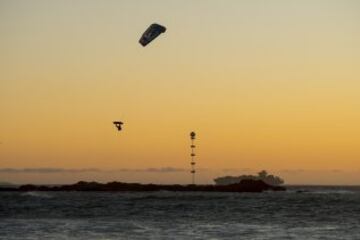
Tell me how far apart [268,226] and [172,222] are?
850 cm

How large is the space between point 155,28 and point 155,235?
43.6 feet

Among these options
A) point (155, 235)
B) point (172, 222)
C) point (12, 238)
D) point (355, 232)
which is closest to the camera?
point (12, 238)

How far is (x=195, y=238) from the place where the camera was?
4544 centimetres

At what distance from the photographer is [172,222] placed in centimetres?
6062

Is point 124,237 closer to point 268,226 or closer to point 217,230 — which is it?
point 217,230

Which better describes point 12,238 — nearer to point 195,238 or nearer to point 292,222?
point 195,238

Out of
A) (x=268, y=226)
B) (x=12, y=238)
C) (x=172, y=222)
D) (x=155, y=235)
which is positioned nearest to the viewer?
(x=12, y=238)

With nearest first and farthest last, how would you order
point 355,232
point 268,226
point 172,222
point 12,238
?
point 12,238
point 355,232
point 268,226
point 172,222

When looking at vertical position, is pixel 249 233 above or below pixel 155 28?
below

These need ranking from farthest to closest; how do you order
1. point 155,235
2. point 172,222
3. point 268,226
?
1. point 172,222
2. point 268,226
3. point 155,235

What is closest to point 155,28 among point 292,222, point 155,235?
point 155,235

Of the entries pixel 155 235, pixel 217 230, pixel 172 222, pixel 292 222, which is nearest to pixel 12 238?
pixel 155 235

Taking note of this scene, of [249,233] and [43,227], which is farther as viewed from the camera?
[43,227]

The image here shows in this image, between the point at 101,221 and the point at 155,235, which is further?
the point at 101,221
